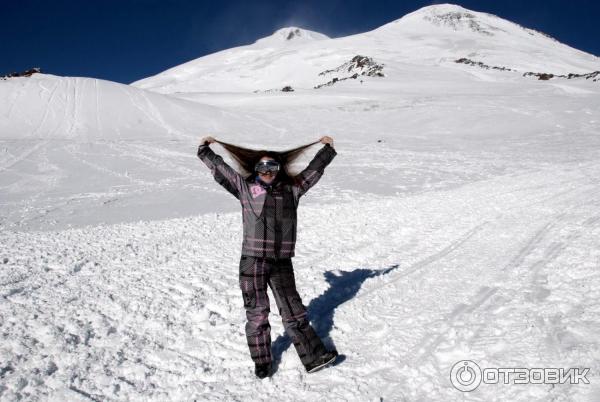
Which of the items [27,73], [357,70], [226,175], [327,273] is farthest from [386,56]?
[226,175]

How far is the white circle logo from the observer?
3047 millimetres

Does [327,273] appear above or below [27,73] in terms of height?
below

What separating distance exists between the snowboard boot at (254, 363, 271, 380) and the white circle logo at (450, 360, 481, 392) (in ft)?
4.42

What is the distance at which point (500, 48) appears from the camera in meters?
88.8

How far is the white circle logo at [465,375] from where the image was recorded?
10.00 ft

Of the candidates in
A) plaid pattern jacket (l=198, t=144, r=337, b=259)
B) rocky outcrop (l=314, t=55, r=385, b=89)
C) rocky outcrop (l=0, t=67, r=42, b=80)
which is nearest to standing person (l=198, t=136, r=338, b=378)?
plaid pattern jacket (l=198, t=144, r=337, b=259)

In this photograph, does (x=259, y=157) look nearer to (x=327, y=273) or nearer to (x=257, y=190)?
(x=257, y=190)

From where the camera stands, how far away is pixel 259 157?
364cm

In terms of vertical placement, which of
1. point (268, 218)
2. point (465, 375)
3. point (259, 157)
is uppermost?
point (259, 157)

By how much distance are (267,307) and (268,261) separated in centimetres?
37

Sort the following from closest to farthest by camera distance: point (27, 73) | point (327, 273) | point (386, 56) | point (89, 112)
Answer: point (327, 273) → point (89, 112) → point (27, 73) → point (386, 56)

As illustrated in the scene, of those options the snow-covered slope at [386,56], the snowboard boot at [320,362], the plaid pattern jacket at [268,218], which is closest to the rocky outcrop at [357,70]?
the snow-covered slope at [386,56]

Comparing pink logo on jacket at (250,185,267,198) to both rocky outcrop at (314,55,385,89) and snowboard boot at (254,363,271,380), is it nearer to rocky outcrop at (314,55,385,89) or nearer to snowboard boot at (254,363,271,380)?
snowboard boot at (254,363,271,380)

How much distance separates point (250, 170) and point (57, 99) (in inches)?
1101
